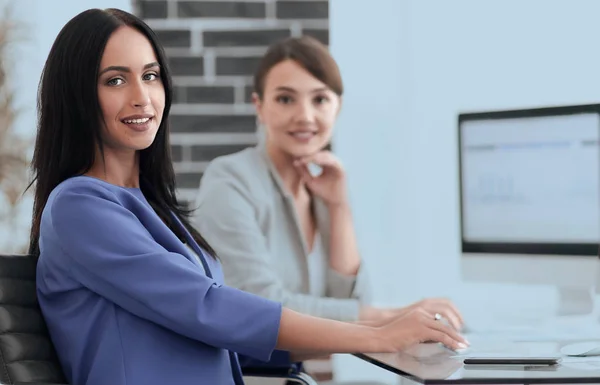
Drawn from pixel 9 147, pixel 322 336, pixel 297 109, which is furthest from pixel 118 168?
pixel 9 147

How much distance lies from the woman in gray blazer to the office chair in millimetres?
765

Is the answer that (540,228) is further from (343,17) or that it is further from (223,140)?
(343,17)

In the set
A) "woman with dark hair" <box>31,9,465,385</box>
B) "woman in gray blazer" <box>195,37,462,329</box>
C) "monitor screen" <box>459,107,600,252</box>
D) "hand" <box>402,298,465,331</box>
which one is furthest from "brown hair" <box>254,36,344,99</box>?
"woman with dark hair" <box>31,9,465,385</box>

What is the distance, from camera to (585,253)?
8.05 ft

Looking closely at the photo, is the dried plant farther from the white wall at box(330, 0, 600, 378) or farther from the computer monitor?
the computer monitor

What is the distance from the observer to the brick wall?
3148 mm

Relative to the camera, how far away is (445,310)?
2084 mm

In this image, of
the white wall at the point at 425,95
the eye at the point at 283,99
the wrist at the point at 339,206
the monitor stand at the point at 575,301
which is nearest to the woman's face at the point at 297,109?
the eye at the point at 283,99

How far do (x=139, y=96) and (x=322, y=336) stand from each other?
0.52m

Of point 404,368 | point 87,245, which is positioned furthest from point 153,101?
point 404,368

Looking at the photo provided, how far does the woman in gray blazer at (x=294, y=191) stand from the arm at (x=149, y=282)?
81 centimetres

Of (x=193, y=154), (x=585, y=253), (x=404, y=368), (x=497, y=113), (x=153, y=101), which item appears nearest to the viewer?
(x=404, y=368)

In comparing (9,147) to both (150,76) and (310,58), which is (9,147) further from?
(150,76)

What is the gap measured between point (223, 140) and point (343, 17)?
2.79 feet
